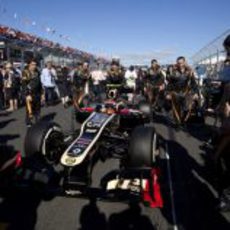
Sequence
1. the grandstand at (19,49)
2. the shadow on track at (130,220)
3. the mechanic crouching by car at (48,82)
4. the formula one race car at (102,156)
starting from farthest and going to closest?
the grandstand at (19,49), the mechanic crouching by car at (48,82), the formula one race car at (102,156), the shadow on track at (130,220)

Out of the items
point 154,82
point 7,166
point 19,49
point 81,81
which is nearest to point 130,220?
point 7,166

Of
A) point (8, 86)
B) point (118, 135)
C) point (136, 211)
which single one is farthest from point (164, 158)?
point (8, 86)

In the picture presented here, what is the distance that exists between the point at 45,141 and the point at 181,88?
5.58 meters

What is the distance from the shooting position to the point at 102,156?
21.5 feet

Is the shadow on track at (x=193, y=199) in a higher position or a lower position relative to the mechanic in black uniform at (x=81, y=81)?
lower

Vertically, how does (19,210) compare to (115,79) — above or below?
below

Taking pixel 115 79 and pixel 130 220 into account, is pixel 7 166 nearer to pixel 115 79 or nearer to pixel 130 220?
pixel 130 220

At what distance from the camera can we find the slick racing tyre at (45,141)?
5.87 m

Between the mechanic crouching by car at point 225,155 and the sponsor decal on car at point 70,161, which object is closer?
the mechanic crouching by car at point 225,155

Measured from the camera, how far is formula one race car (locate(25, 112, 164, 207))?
459 centimetres

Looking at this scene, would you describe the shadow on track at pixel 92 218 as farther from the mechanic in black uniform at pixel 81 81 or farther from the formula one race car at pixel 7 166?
the mechanic in black uniform at pixel 81 81

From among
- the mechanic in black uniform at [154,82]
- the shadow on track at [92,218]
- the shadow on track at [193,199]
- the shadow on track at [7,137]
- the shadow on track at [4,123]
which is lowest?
the shadow on track at [4,123]

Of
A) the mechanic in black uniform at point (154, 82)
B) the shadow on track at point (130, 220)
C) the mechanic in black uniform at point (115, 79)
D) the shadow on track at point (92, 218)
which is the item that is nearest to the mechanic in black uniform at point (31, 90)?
the mechanic in black uniform at point (115, 79)

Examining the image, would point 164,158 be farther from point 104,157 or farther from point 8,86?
point 8,86
